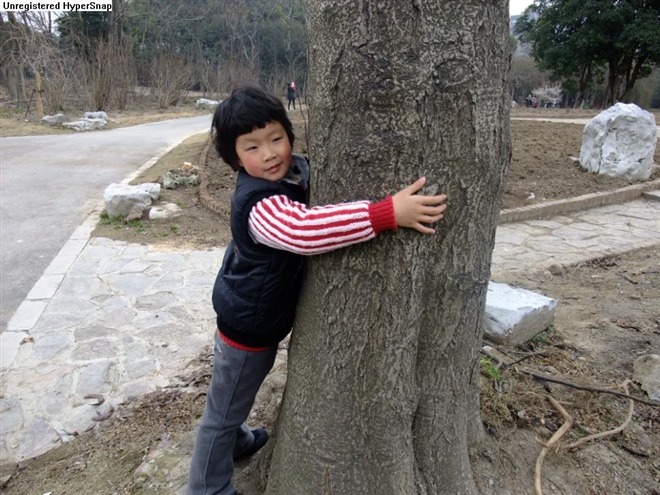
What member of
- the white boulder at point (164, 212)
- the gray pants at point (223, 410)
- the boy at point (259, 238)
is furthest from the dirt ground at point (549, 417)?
the white boulder at point (164, 212)

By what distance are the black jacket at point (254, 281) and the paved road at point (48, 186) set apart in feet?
10.1

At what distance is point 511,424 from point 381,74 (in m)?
Result: 1.66

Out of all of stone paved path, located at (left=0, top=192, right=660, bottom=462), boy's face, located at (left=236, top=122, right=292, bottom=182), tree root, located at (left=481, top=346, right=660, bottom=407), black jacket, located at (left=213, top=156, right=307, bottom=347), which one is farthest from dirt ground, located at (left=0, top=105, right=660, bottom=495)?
boy's face, located at (left=236, top=122, right=292, bottom=182)

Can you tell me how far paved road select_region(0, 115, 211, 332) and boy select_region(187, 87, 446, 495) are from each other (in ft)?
9.58

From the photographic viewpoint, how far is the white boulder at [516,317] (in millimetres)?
3260

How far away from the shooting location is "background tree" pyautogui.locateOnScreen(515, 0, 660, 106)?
909 inches

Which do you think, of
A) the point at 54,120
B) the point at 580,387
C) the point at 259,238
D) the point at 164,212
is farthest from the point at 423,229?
the point at 54,120

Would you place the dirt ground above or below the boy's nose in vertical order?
below

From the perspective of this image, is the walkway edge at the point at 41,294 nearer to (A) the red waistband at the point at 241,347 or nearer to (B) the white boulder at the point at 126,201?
(B) the white boulder at the point at 126,201

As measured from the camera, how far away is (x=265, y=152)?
5.69 ft

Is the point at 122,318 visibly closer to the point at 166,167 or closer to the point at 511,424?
the point at 511,424

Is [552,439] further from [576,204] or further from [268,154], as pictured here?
[576,204]

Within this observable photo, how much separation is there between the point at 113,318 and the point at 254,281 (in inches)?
111

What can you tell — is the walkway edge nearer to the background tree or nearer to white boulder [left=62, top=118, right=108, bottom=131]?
white boulder [left=62, top=118, right=108, bottom=131]
